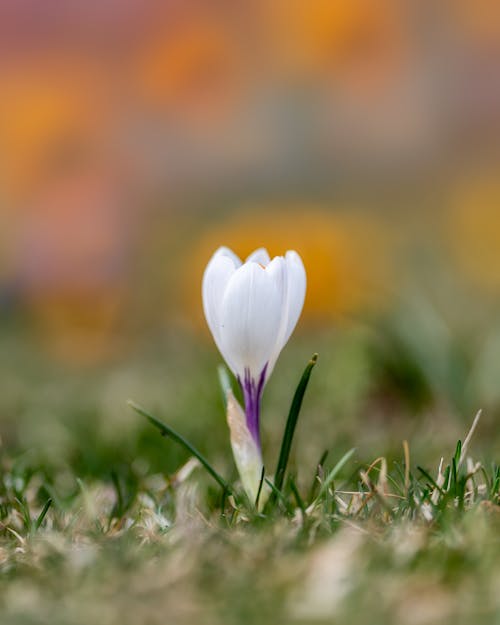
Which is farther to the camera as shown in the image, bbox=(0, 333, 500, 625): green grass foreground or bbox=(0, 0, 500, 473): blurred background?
bbox=(0, 0, 500, 473): blurred background

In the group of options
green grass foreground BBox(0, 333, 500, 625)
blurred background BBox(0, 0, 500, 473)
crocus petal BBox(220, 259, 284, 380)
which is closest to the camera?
green grass foreground BBox(0, 333, 500, 625)

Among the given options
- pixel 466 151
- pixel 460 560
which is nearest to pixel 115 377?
pixel 460 560

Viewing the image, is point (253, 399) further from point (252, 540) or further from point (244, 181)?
point (244, 181)

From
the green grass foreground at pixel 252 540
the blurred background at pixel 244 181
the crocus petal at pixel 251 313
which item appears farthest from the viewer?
the blurred background at pixel 244 181

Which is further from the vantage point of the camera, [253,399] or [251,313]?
[253,399]

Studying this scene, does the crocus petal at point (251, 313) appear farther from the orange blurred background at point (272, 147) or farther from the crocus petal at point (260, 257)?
the orange blurred background at point (272, 147)

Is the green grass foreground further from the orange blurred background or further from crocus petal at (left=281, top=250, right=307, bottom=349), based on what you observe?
the orange blurred background

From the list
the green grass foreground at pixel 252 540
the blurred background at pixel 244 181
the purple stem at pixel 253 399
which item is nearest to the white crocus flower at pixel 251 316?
the purple stem at pixel 253 399

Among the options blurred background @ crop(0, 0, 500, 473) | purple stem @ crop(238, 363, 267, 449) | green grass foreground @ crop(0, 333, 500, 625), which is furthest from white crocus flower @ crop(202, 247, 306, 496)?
blurred background @ crop(0, 0, 500, 473)

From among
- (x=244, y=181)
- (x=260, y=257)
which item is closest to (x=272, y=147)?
(x=244, y=181)
